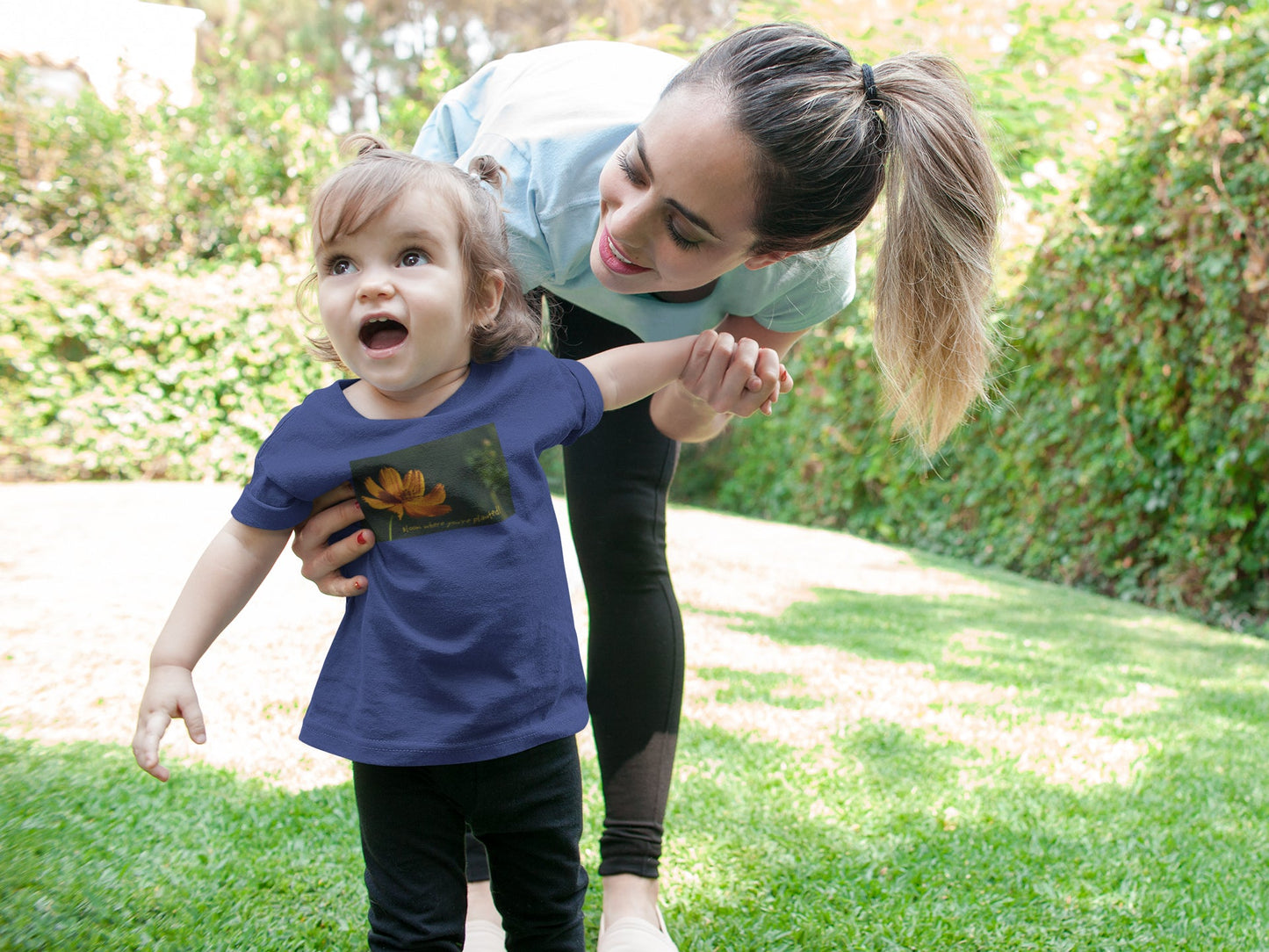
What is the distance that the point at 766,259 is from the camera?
1.63 m

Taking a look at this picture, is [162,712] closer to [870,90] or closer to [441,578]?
[441,578]

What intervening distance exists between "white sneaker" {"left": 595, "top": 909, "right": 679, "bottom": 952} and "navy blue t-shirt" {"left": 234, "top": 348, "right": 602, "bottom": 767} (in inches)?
18.7

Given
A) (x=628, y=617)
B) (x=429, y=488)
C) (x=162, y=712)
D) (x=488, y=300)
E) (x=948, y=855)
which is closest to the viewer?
(x=162, y=712)

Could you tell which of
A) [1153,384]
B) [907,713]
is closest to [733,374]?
[907,713]

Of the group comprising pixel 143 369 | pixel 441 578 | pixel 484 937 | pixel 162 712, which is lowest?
pixel 143 369

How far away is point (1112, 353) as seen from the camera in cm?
571

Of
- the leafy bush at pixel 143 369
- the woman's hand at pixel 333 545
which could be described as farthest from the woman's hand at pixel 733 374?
the leafy bush at pixel 143 369

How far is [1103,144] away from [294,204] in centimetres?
675

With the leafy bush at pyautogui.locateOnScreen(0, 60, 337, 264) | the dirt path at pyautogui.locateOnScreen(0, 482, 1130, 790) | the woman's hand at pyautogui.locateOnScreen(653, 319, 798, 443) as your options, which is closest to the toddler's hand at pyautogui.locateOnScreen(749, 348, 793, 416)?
the woman's hand at pyautogui.locateOnScreen(653, 319, 798, 443)

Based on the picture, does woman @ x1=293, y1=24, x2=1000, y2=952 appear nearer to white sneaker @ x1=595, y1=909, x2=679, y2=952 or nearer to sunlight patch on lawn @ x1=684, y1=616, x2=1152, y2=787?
white sneaker @ x1=595, y1=909, x2=679, y2=952

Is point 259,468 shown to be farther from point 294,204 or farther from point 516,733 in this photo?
point 294,204

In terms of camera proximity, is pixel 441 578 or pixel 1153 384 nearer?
pixel 441 578

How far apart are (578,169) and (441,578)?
744mm

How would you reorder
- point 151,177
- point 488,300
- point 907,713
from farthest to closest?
1. point 151,177
2. point 907,713
3. point 488,300
